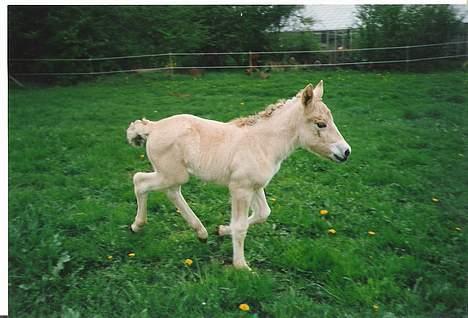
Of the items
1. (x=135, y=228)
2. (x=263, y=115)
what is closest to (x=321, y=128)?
(x=263, y=115)

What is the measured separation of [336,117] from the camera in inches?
163

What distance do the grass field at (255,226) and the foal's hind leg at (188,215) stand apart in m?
0.09

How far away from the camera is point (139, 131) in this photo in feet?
11.5

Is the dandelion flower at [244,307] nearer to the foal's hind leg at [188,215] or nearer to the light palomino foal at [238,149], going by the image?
the light palomino foal at [238,149]

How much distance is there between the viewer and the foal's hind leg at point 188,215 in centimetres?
346

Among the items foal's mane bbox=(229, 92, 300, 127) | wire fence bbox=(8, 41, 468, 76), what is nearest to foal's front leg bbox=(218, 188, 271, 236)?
foal's mane bbox=(229, 92, 300, 127)

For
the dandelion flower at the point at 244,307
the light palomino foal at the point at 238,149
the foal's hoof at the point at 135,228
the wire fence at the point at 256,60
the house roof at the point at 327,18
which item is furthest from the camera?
the wire fence at the point at 256,60

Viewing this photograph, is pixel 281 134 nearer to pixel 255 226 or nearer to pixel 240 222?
pixel 240 222

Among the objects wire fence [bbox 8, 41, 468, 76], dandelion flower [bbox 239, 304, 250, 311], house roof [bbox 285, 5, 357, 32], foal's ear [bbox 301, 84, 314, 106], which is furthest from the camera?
wire fence [bbox 8, 41, 468, 76]

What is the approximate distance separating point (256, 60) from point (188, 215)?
4.75 feet

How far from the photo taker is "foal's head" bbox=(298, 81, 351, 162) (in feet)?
10.3

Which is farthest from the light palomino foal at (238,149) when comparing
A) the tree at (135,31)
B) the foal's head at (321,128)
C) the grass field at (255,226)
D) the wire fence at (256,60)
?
the tree at (135,31)

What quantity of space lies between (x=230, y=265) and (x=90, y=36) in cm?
220

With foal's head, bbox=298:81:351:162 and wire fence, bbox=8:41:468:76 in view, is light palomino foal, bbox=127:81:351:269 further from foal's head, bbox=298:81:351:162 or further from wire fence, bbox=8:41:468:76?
wire fence, bbox=8:41:468:76
